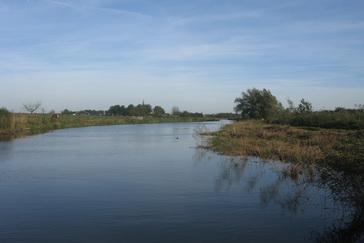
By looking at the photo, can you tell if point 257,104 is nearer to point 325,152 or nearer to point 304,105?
point 304,105

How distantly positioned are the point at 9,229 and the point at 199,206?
473 cm

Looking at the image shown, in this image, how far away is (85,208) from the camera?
8820 millimetres

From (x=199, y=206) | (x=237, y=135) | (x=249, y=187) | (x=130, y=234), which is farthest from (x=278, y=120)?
(x=130, y=234)

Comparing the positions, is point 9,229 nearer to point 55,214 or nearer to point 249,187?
point 55,214

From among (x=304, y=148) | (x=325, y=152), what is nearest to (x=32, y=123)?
(x=304, y=148)

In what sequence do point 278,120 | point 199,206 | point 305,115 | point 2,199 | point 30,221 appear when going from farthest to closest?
point 278,120, point 305,115, point 2,199, point 199,206, point 30,221

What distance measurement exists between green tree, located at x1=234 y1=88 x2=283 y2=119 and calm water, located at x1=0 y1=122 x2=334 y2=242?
123 ft

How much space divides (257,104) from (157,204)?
4501 cm

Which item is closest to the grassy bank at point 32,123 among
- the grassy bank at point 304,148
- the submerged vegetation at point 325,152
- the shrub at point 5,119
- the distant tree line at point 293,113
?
the shrub at point 5,119

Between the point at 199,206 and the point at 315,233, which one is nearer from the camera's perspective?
the point at 315,233

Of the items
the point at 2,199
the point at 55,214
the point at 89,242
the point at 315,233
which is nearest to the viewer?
the point at 89,242

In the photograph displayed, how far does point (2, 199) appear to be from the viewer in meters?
9.70

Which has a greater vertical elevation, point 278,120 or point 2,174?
point 278,120

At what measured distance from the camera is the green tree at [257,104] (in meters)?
51.2
